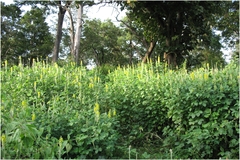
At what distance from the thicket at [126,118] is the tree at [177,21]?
19.8 ft

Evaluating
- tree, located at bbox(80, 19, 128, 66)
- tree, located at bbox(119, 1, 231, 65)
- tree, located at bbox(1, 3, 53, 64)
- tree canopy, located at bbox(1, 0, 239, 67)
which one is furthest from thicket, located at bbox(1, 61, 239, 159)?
Answer: tree, located at bbox(80, 19, 128, 66)

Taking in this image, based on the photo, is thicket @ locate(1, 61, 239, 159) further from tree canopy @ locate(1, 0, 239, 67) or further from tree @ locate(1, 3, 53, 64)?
tree @ locate(1, 3, 53, 64)

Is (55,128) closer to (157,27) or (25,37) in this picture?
(157,27)

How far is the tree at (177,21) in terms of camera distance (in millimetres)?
9844

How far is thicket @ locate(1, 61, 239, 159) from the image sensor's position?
2.48 metres

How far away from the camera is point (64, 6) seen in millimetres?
14156

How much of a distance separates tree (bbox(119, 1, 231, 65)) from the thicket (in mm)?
6048

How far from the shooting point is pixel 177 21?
1038cm

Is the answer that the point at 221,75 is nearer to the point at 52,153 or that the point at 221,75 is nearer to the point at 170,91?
the point at 170,91

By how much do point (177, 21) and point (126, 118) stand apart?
7.19 meters

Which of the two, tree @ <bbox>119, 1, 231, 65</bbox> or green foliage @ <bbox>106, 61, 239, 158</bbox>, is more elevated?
tree @ <bbox>119, 1, 231, 65</bbox>

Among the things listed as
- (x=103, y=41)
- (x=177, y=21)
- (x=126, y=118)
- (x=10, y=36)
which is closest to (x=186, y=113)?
(x=126, y=118)

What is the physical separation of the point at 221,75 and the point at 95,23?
3230 centimetres

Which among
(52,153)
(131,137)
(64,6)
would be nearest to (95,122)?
(52,153)
